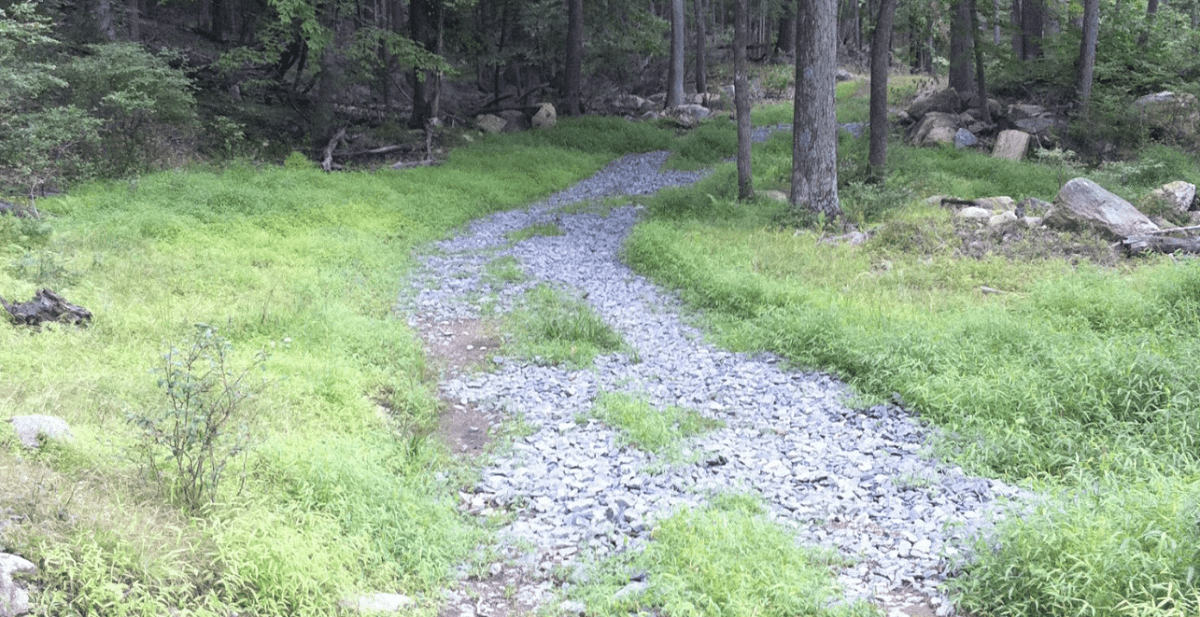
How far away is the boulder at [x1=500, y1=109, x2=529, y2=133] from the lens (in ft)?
89.6

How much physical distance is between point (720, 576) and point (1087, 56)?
21.8 meters

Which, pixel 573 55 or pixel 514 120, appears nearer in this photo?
pixel 514 120

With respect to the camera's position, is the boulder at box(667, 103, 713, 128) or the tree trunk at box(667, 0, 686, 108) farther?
the tree trunk at box(667, 0, 686, 108)

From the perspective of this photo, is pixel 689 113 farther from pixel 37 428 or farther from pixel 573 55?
pixel 37 428

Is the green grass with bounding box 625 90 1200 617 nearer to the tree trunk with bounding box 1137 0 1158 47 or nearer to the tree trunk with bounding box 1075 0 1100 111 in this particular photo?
the tree trunk with bounding box 1075 0 1100 111

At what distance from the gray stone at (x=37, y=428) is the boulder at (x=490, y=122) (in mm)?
22174

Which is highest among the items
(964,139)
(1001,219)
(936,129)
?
(936,129)

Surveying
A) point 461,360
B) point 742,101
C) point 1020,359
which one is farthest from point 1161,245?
point 461,360

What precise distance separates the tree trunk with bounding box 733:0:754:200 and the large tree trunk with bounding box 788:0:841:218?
1.57m

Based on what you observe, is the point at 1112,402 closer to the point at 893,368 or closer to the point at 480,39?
the point at 893,368

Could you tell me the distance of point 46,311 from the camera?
24.9 feet

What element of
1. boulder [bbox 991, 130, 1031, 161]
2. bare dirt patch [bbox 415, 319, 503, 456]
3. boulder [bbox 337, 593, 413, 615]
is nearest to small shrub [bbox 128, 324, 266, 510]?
boulder [bbox 337, 593, 413, 615]

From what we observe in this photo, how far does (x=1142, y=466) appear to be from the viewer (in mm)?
5742

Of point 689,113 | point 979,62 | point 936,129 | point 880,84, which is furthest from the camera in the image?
point 689,113
